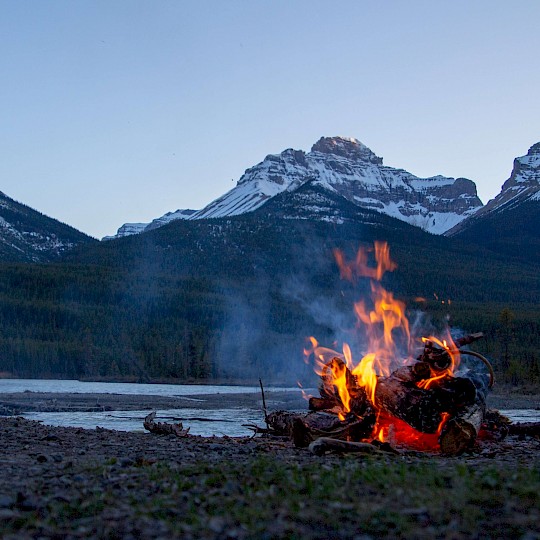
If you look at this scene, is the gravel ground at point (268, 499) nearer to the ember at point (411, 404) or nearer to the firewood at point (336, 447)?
the firewood at point (336, 447)

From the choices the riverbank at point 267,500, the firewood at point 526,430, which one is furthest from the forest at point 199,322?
the riverbank at point 267,500

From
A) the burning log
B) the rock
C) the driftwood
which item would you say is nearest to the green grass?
the rock

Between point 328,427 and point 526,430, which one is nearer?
point 328,427

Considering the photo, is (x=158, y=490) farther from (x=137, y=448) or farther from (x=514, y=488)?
(x=137, y=448)

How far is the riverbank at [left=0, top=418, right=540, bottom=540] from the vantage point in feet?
25.1

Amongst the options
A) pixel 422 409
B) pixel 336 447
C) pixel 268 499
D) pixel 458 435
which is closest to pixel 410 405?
pixel 422 409

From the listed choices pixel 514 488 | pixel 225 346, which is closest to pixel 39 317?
pixel 225 346

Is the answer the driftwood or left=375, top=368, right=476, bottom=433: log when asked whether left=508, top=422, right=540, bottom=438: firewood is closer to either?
left=375, top=368, right=476, bottom=433: log

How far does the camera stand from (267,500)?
29.4 ft

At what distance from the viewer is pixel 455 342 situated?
1844 cm

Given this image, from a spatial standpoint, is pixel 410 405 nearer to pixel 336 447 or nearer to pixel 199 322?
pixel 336 447

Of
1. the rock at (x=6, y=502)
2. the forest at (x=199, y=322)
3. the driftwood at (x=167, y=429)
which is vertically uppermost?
the forest at (x=199, y=322)

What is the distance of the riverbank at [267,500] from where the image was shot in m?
7.65

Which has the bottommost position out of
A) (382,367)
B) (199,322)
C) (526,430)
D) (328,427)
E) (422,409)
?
(526,430)
